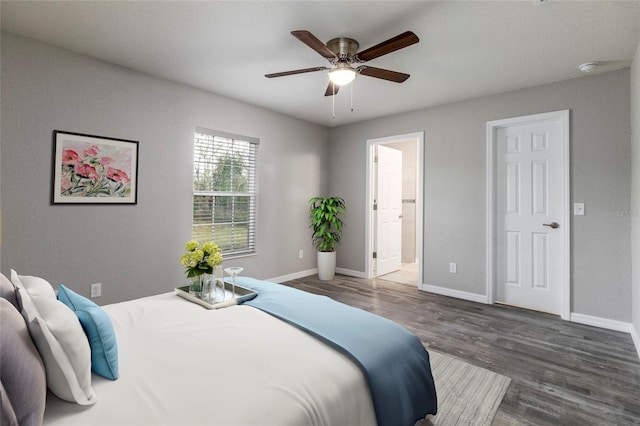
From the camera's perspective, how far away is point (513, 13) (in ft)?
7.21

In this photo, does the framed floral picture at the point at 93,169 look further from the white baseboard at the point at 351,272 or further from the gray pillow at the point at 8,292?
the white baseboard at the point at 351,272

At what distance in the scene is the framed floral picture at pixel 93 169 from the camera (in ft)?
9.12

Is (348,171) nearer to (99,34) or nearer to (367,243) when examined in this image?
(367,243)

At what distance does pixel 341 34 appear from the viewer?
2467mm

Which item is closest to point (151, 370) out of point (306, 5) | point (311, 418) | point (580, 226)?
point (311, 418)

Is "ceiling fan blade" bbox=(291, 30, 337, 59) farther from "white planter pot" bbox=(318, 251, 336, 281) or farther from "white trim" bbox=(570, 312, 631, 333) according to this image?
"white trim" bbox=(570, 312, 631, 333)

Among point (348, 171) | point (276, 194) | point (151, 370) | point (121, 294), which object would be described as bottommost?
point (121, 294)

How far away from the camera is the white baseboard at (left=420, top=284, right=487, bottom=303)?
3853mm

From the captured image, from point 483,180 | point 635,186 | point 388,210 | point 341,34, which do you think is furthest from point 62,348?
point 388,210

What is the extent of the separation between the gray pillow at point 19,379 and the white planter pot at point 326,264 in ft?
13.4

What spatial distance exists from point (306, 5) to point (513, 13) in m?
1.46

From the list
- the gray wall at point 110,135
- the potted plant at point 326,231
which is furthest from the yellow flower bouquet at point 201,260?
the potted plant at point 326,231

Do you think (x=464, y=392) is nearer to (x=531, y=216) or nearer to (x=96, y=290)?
(x=531, y=216)

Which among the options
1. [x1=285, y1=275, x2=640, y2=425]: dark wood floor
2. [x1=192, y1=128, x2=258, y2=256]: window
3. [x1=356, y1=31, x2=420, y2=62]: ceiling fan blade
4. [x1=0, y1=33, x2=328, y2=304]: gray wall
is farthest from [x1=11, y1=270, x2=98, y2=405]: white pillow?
[x1=192, y1=128, x2=258, y2=256]: window
